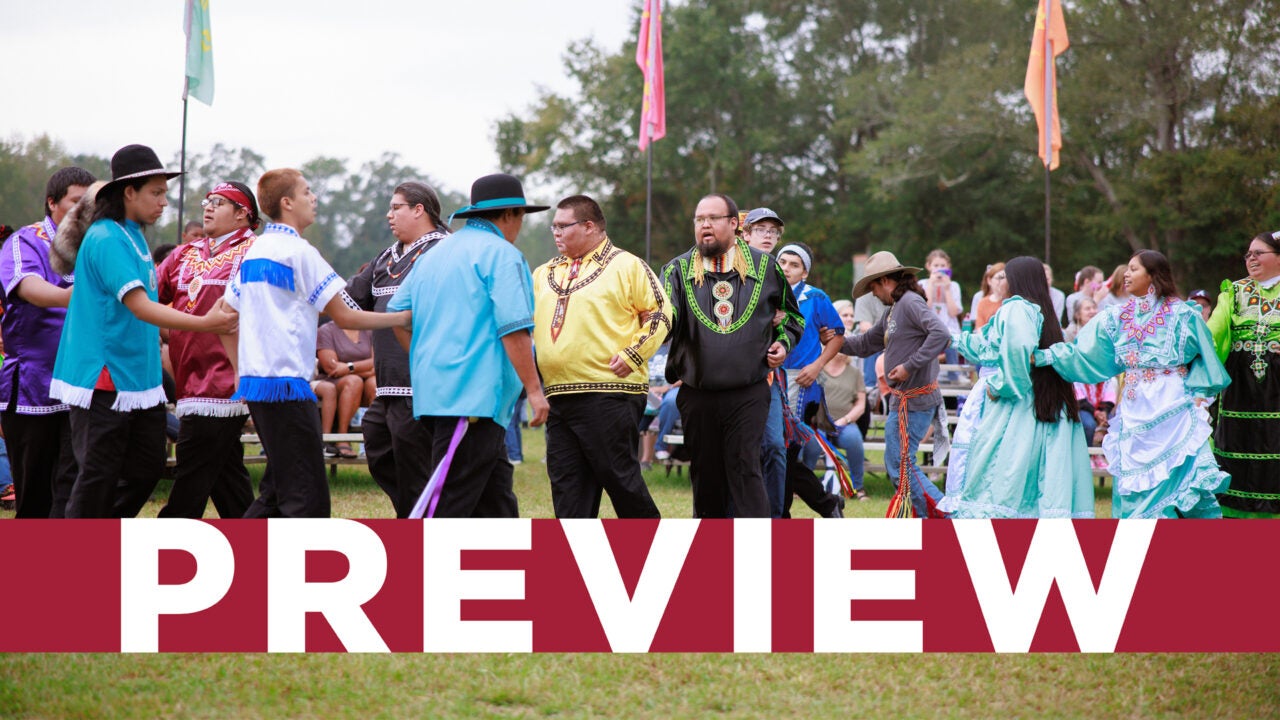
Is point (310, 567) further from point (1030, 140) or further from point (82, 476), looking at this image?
point (1030, 140)

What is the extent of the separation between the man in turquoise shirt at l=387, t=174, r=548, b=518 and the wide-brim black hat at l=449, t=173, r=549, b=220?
18cm

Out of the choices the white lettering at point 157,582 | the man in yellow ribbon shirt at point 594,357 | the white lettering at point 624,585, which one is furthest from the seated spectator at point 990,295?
the white lettering at point 157,582

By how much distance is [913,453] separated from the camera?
8.17 metres

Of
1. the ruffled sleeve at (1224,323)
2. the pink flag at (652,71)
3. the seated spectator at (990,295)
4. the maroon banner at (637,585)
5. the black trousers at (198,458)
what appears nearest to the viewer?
the maroon banner at (637,585)

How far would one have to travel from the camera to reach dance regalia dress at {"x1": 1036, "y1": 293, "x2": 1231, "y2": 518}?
760 centimetres

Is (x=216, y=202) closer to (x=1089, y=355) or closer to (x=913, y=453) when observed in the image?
(x=913, y=453)

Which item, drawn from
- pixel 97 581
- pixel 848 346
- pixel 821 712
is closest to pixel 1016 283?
pixel 848 346

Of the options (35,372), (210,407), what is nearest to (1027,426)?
(210,407)

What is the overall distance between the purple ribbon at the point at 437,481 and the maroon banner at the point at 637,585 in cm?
90

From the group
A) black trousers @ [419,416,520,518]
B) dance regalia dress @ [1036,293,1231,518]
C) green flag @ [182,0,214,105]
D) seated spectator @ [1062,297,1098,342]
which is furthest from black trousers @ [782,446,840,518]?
green flag @ [182,0,214,105]

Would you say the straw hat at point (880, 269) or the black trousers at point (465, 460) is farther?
the straw hat at point (880, 269)

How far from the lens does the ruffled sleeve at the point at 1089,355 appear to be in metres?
7.18

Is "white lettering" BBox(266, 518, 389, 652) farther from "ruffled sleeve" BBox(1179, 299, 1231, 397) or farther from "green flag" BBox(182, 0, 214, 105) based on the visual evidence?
"green flag" BBox(182, 0, 214, 105)

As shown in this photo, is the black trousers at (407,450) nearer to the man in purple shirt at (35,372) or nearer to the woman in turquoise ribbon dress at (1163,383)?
the man in purple shirt at (35,372)
